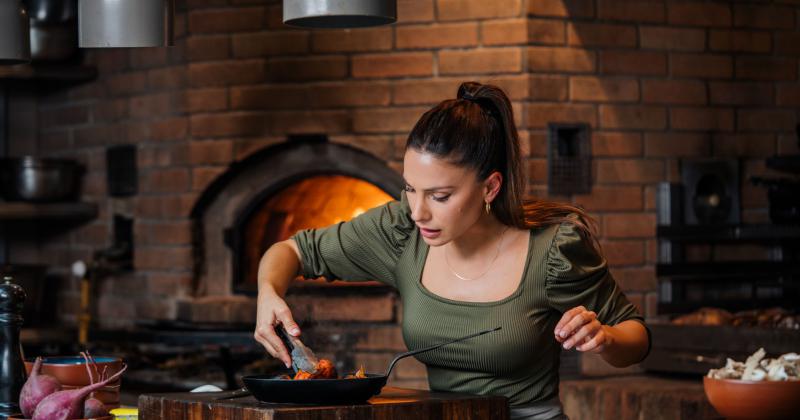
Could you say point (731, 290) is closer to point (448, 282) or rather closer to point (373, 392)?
point (448, 282)

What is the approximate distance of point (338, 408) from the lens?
6.84ft

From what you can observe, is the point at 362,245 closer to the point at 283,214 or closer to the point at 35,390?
the point at 35,390

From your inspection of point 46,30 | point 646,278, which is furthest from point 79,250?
point 646,278

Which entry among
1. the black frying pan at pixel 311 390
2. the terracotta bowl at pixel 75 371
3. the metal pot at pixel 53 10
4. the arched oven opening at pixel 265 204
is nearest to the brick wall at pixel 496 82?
the arched oven opening at pixel 265 204

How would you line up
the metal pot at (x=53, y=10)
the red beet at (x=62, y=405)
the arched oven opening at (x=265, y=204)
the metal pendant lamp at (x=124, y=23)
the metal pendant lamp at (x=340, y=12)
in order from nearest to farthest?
the red beet at (x=62, y=405) → the metal pendant lamp at (x=340, y=12) → the metal pendant lamp at (x=124, y=23) → the arched oven opening at (x=265, y=204) → the metal pot at (x=53, y=10)

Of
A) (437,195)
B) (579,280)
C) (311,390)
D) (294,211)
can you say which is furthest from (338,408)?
(294,211)

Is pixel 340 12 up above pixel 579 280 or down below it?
above

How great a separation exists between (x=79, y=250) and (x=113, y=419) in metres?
3.51

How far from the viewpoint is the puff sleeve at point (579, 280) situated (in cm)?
254

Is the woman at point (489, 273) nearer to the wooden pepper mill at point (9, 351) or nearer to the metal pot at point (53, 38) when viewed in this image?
the wooden pepper mill at point (9, 351)

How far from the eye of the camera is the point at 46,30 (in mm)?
5391

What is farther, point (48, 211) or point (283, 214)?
point (48, 211)

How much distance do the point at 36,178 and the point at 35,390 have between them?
131 inches

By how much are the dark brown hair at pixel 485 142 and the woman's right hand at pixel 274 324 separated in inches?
16.5
